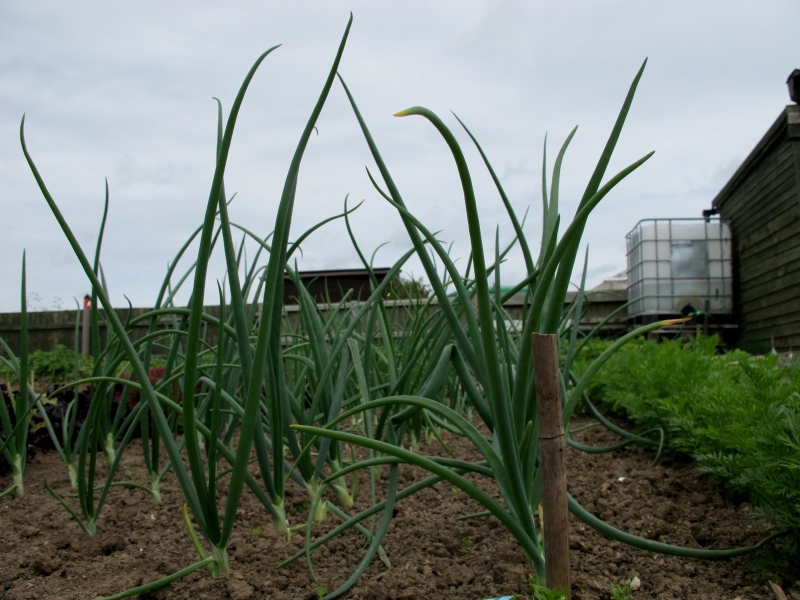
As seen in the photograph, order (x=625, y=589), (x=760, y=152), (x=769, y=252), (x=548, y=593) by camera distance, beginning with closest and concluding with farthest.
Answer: (x=548, y=593)
(x=625, y=589)
(x=769, y=252)
(x=760, y=152)

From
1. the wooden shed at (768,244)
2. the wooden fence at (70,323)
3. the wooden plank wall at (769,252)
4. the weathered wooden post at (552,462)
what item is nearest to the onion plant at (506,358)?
the weathered wooden post at (552,462)

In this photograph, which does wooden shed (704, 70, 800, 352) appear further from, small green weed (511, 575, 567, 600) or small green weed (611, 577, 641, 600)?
small green weed (511, 575, 567, 600)

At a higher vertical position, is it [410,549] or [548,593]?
[548,593]

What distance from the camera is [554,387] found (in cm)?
88

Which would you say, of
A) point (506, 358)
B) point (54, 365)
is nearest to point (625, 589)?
point (506, 358)

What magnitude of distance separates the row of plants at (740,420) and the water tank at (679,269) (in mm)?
9311

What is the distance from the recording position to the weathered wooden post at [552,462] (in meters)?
0.87

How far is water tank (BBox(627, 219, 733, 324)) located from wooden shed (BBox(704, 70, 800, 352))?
0.26 m

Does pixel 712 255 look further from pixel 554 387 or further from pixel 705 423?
pixel 554 387

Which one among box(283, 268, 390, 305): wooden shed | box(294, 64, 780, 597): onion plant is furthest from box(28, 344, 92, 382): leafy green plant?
box(294, 64, 780, 597): onion plant

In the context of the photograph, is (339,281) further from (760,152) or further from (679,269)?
(760,152)

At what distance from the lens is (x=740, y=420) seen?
4.12ft

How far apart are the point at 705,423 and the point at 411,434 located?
1082 mm

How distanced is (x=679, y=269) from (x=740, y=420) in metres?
11.2
